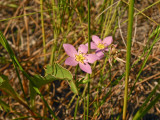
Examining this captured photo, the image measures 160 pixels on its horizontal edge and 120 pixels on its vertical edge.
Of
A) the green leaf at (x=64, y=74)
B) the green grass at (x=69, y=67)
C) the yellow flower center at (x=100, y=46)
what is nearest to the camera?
the green leaf at (x=64, y=74)

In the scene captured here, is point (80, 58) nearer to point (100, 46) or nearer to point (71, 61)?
point (71, 61)

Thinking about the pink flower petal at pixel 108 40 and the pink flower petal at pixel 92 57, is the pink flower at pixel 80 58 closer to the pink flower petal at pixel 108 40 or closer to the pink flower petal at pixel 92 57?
the pink flower petal at pixel 92 57

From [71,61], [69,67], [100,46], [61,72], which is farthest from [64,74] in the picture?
[69,67]

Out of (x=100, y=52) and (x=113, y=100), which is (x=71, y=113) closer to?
(x=113, y=100)

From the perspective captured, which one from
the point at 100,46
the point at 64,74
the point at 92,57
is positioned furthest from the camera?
the point at 100,46

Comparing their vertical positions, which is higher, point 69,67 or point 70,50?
point 70,50

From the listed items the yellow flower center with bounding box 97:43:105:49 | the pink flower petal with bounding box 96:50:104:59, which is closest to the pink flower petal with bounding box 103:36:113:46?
the yellow flower center with bounding box 97:43:105:49

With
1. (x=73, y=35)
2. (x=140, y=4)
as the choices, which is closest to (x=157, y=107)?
(x=73, y=35)

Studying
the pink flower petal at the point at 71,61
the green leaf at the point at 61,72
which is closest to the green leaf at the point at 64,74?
the green leaf at the point at 61,72

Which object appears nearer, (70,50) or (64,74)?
(64,74)

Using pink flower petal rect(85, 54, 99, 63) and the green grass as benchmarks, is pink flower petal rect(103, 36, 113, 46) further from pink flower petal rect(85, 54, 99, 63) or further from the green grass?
pink flower petal rect(85, 54, 99, 63)

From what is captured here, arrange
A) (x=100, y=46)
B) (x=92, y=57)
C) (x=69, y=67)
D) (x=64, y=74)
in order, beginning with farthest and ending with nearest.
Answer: (x=69, y=67) < (x=100, y=46) < (x=92, y=57) < (x=64, y=74)
